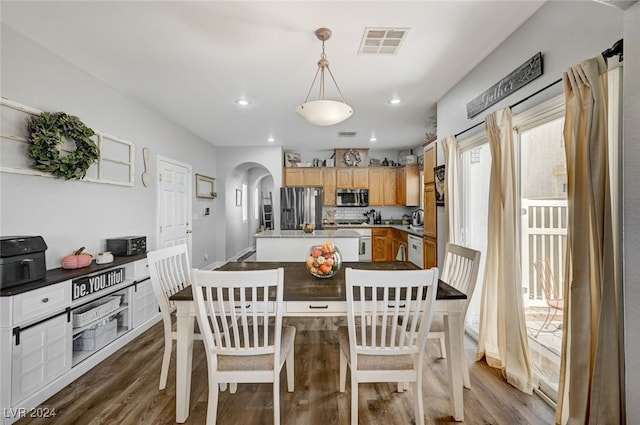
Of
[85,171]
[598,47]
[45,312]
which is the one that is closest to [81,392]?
[45,312]

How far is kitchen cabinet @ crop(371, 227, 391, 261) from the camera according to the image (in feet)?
20.6

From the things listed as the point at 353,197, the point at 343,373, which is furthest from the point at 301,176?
the point at 343,373

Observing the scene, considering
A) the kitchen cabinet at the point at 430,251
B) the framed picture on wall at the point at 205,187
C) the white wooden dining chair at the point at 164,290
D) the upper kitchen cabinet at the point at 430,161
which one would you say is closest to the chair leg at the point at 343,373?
the white wooden dining chair at the point at 164,290

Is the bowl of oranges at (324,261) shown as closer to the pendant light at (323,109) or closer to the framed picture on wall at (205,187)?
the pendant light at (323,109)

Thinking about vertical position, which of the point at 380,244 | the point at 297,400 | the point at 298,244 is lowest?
the point at 297,400

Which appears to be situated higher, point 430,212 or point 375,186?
point 375,186

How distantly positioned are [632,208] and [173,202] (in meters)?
4.79

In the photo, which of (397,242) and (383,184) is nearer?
(397,242)

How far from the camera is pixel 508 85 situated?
7.39 ft

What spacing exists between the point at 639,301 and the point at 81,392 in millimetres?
3309

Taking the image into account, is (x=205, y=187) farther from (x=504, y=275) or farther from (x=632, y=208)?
(x=632, y=208)

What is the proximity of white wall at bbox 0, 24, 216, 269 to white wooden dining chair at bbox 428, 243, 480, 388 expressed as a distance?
3.11 meters

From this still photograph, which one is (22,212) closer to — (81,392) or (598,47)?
(81,392)

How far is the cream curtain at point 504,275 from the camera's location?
2.08m
